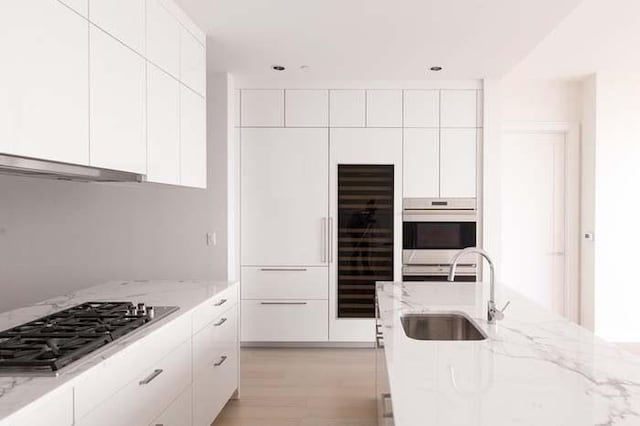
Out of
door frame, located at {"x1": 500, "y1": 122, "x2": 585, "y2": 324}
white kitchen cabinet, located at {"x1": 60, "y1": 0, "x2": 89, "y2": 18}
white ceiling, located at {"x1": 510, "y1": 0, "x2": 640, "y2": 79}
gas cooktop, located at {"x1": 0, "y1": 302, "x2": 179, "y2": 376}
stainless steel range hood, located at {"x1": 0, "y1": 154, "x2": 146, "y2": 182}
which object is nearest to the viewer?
gas cooktop, located at {"x1": 0, "y1": 302, "x2": 179, "y2": 376}

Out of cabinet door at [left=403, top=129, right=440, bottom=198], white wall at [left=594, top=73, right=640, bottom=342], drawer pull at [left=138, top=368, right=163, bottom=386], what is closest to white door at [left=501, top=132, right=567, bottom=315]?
white wall at [left=594, top=73, right=640, bottom=342]

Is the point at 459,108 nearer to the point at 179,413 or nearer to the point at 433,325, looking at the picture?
the point at 433,325

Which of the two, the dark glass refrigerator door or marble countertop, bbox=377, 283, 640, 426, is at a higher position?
the dark glass refrigerator door

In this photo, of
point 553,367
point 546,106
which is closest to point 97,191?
point 553,367

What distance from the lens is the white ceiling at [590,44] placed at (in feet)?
11.1

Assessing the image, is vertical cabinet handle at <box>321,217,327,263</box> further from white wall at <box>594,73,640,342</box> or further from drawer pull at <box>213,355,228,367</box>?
white wall at <box>594,73,640,342</box>

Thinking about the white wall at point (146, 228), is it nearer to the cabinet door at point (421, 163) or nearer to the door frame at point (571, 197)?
the cabinet door at point (421, 163)

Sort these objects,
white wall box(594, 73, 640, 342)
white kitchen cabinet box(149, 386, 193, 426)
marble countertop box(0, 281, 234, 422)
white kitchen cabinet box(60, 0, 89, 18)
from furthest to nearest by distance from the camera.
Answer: white wall box(594, 73, 640, 342) < white kitchen cabinet box(149, 386, 193, 426) < white kitchen cabinet box(60, 0, 89, 18) < marble countertop box(0, 281, 234, 422)

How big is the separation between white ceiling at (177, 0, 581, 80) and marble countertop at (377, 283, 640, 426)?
184cm

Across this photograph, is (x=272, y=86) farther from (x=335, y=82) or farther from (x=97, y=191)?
(x=97, y=191)

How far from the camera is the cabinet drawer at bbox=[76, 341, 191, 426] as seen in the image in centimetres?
166

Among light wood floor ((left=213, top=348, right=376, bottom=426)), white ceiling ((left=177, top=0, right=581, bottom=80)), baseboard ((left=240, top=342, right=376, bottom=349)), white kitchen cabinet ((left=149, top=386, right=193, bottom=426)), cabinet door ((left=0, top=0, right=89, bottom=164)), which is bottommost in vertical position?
light wood floor ((left=213, top=348, right=376, bottom=426))

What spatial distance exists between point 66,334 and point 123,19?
1398mm

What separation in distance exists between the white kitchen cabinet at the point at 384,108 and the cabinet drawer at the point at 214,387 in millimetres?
2484
